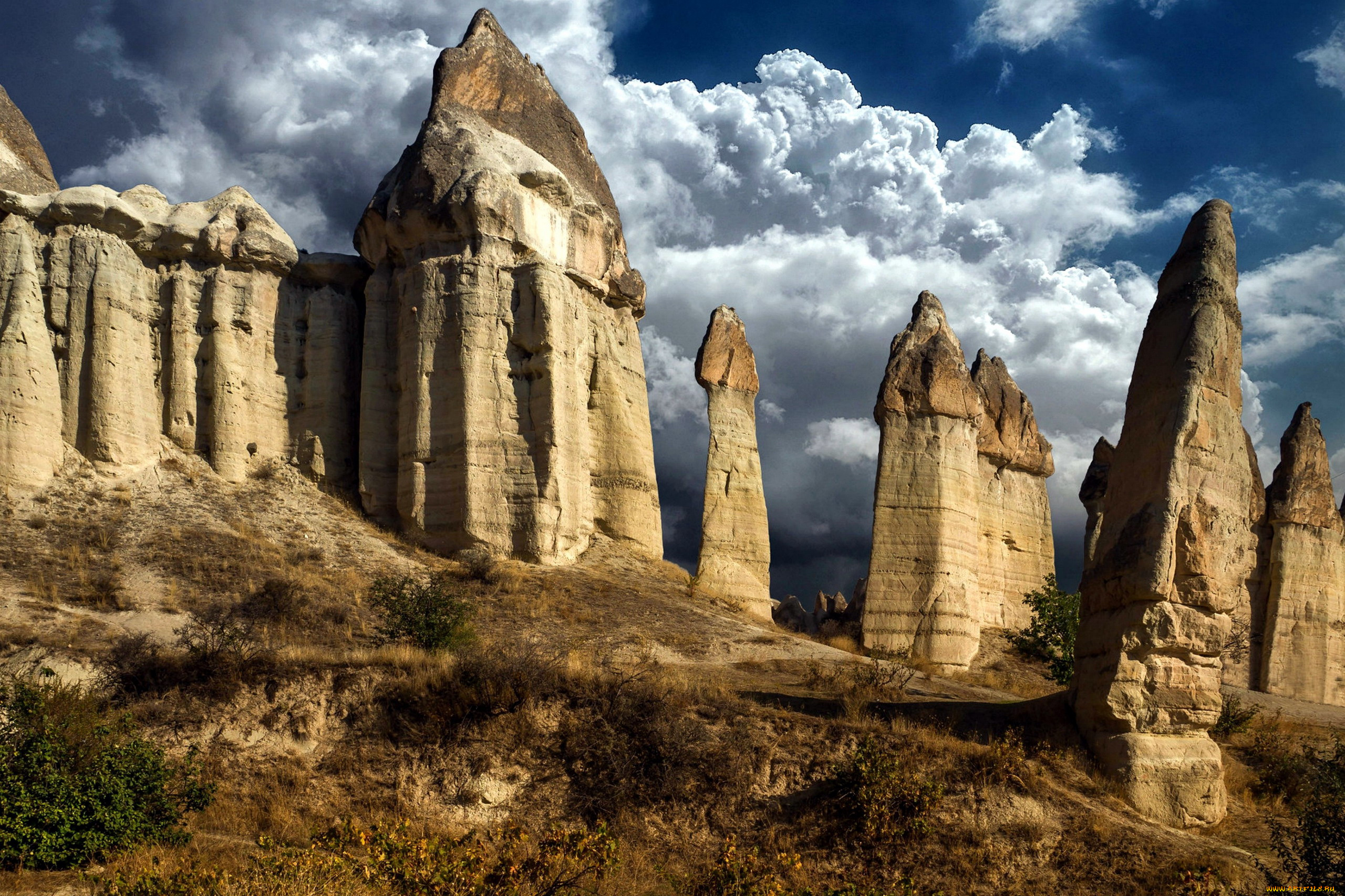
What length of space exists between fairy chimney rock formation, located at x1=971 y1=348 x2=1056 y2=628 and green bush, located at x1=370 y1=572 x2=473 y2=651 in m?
16.2

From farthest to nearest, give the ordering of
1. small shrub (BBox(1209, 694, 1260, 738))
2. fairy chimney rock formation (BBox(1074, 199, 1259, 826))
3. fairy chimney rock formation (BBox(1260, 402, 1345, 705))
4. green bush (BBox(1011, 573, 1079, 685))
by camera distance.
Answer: fairy chimney rock formation (BBox(1260, 402, 1345, 705)) < green bush (BBox(1011, 573, 1079, 685)) < small shrub (BBox(1209, 694, 1260, 738)) < fairy chimney rock formation (BBox(1074, 199, 1259, 826))

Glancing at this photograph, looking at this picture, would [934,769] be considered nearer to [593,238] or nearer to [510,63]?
[593,238]

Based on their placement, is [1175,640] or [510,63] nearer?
[1175,640]

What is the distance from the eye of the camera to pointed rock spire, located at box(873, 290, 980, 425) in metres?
27.6

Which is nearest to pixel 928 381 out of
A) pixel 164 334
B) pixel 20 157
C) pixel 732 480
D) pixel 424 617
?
pixel 732 480

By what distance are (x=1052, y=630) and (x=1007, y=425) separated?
7.32 meters

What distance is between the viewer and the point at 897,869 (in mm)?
11875

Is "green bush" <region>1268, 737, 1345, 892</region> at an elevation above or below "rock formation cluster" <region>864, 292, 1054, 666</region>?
below

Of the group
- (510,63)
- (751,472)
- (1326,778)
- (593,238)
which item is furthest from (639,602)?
(510,63)

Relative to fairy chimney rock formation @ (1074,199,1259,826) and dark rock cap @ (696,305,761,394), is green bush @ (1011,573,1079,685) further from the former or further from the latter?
fairy chimney rock formation @ (1074,199,1259,826)

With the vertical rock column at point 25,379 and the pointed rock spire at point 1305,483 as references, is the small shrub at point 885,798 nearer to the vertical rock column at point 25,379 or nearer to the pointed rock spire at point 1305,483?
the vertical rock column at point 25,379

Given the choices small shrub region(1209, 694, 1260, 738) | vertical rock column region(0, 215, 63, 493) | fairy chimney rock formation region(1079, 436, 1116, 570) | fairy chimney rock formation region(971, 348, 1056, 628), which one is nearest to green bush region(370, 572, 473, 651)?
vertical rock column region(0, 215, 63, 493)

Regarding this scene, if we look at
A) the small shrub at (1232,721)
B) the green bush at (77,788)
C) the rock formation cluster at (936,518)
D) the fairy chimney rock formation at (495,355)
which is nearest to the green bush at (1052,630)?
the rock formation cluster at (936,518)

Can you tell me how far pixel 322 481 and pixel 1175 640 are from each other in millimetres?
18972
